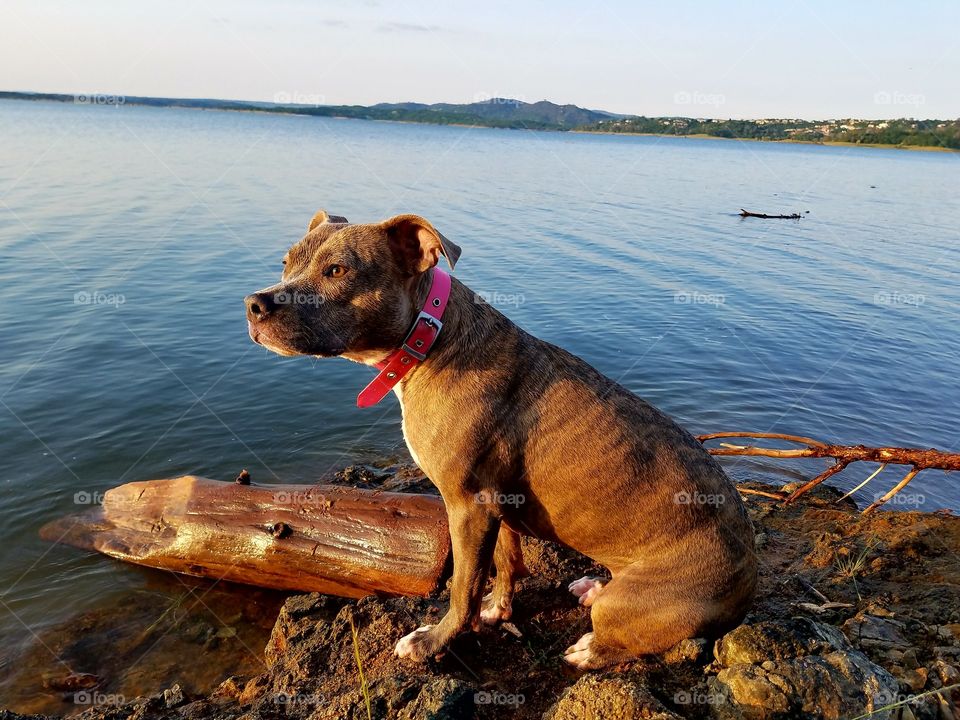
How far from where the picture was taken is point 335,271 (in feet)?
13.8

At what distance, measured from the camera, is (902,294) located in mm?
22812

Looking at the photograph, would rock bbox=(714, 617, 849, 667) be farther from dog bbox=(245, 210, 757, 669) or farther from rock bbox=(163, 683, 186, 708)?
rock bbox=(163, 683, 186, 708)

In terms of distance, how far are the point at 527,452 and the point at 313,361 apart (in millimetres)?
10234

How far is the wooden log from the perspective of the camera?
5.84 m

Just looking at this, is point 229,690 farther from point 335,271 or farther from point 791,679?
point 791,679

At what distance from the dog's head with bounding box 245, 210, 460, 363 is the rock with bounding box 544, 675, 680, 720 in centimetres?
250

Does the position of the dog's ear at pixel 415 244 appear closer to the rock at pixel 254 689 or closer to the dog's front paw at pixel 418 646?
the dog's front paw at pixel 418 646

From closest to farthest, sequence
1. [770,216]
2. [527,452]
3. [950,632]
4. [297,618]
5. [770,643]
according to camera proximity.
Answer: [770,643], [527,452], [950,632], [297,618], [770,216]

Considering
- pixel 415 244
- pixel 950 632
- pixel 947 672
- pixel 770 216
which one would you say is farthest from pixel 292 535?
pixel 770 216

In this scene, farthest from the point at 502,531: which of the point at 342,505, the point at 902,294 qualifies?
the point at 902,294

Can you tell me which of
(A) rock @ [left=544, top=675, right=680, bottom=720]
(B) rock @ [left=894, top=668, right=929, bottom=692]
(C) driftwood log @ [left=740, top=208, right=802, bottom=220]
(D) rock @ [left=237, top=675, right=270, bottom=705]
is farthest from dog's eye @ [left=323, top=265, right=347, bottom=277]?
(C) driftwood log @ [left=740, top=208, right=802, bottom=220]

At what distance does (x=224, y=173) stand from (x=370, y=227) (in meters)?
43.4

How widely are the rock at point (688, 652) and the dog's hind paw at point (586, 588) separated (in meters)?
1.12

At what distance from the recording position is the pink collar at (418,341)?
4.36 metres
